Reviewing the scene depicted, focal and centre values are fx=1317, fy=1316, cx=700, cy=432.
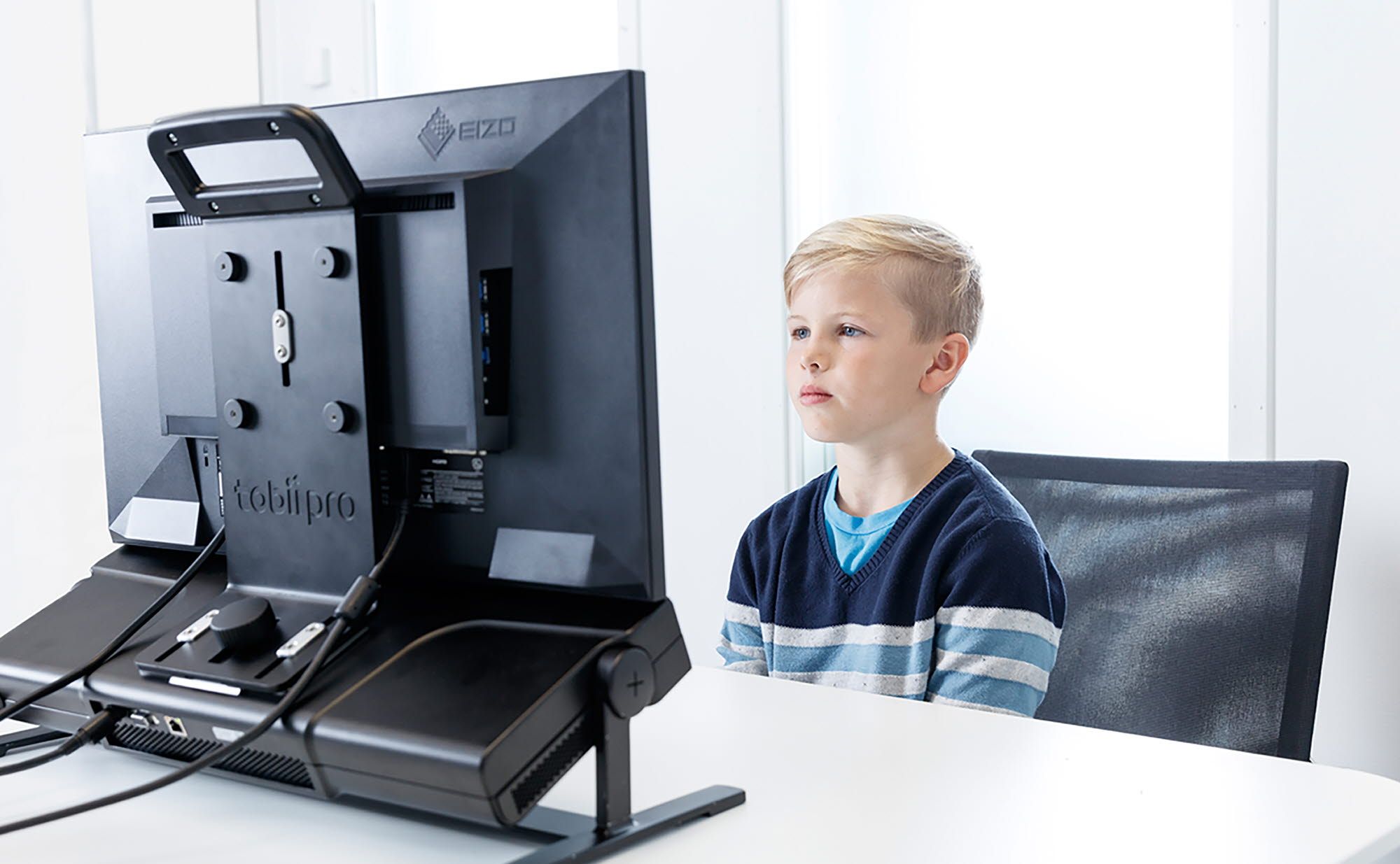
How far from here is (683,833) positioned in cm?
85

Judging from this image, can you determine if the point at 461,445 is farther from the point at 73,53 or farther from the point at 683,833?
the point at 73,53

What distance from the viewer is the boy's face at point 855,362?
1.55m

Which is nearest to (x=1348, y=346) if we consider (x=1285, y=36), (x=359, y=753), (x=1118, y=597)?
(x=1285, y=36)

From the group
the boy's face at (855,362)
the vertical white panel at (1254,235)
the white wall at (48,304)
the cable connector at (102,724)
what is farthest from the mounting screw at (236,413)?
the white wall at (48,304)

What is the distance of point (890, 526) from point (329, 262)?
832 millimetres

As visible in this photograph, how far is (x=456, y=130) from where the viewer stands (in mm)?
905

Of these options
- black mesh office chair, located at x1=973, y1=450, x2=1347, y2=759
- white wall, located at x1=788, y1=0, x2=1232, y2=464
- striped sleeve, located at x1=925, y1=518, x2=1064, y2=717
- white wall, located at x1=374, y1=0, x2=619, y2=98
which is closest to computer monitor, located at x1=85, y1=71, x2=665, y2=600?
striped sleeve, located at x1=925, y1=518, x2=1064, y2=717

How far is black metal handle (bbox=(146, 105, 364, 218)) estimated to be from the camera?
87cm

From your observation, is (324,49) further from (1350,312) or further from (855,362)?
(1350,312)

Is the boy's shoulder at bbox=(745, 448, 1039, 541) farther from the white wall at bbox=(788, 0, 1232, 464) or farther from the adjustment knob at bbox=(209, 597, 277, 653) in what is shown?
the adjustment knob at bbox=(209, 597, 277, 653)

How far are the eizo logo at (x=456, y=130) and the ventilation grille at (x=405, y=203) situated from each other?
0.05 metres

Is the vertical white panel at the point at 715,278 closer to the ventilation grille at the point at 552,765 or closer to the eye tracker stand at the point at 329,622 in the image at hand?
the eye tracker stand at the point at 329,622

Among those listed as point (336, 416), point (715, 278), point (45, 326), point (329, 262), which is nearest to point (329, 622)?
point (336, 416)

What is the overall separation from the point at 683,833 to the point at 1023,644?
65 cm
